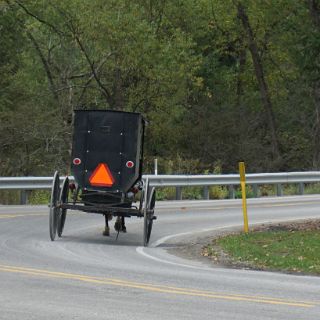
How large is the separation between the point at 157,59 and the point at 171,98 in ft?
6.46

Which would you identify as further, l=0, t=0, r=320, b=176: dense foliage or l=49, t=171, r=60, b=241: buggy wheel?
l=0, t=0, r=320, b=176: dense foliage

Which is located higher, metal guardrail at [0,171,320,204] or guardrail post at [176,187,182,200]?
metal guardrail at [0,171,320,204]

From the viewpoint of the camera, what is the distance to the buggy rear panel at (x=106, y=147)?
49.4 feet

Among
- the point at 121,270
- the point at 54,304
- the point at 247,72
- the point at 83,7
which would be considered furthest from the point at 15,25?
the point at 54,304

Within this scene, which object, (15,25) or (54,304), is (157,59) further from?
(54,304)

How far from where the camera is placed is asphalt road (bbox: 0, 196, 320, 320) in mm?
8508

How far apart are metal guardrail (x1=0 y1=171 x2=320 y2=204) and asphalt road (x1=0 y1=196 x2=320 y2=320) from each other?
484cm

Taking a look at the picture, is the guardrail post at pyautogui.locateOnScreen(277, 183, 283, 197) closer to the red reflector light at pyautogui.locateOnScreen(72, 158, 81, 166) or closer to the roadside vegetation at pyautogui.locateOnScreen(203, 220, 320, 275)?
the roadside vegetation at pyautogui.locateOnScreen(203, 220, 320, 275)

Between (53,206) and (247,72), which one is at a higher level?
(247,72)

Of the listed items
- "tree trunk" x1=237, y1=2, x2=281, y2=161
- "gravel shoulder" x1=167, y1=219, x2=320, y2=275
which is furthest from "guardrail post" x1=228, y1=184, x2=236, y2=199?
"tree trunk" x1=237, y1=2, x2=281, y2=161

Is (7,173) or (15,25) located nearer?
(7,173)

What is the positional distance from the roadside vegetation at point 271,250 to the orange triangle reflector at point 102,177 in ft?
7.18

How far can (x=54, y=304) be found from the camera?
344 inches

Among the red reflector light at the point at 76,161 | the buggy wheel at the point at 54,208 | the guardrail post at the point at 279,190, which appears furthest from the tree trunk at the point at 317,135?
the buggy wheel at the point at 54,208
